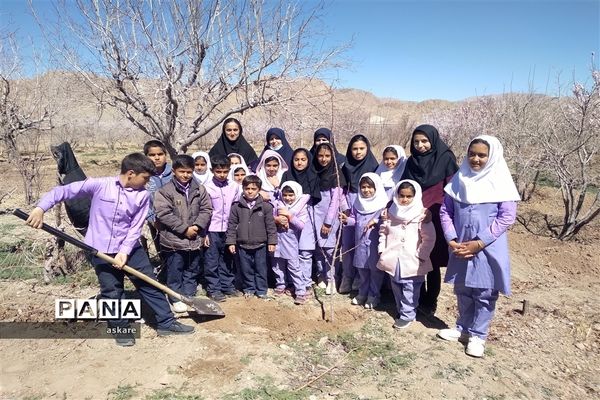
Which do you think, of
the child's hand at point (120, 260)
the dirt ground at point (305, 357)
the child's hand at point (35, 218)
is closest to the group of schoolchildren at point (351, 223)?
the dirt ground at point (305, 357)

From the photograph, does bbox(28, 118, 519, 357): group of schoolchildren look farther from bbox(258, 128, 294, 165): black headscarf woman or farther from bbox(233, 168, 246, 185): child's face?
bbox(258, 128, 294, 165): black headscarf woman

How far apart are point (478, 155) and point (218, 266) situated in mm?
2583

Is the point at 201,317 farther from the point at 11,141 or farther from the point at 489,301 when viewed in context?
the point at 11,141

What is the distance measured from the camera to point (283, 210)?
3.75 metres

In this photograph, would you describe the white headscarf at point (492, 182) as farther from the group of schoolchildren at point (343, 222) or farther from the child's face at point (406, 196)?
the child's face at point (406, 196)

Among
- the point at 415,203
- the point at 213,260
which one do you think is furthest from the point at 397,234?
the point at 213,260

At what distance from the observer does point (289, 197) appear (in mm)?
3752

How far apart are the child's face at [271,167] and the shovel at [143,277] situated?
143cm

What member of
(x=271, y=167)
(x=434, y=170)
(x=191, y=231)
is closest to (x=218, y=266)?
(x=191, y=231)

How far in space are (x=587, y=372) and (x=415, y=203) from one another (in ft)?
6.16

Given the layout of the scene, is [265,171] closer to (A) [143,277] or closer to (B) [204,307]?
(B) [204,307]

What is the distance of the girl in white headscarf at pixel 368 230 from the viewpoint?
3545mm

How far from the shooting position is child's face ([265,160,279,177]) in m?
4.02

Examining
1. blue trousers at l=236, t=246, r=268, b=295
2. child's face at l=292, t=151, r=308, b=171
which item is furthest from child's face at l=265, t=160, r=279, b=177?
blue trousers at l=236, t=246, r=268, b=295
